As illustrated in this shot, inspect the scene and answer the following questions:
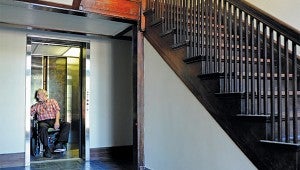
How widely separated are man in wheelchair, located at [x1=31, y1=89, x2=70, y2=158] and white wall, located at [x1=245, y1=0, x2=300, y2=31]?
12.9 feet

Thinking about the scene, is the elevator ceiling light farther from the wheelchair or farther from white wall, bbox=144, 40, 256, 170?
white wall, bbox=144, 40, 256, 170

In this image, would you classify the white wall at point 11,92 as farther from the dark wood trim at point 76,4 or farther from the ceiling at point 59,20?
the dark wood trim at point 76,4

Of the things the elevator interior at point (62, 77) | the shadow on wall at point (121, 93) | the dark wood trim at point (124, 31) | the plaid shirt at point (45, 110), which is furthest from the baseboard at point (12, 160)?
the dark wood trim at point (124, 31)

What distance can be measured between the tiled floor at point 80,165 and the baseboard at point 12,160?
0.12m

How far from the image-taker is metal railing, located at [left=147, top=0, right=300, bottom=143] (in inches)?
92.0

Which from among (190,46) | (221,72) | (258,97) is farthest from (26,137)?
(258,97)

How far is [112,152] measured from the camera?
5637mm

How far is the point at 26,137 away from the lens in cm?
495

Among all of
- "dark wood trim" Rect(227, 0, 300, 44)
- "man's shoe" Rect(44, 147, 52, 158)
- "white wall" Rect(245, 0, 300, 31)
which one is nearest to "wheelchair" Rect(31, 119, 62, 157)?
"man's shoe" Rect(44, 147, 52, 158)

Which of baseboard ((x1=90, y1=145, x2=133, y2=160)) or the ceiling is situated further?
baseboard ((x1=90, y1=145, x2=133, y2=160))

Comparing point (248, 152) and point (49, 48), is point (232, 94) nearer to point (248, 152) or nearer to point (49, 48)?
point (248, 152)

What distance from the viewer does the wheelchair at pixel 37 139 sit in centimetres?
565

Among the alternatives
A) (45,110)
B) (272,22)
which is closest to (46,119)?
(45,110)

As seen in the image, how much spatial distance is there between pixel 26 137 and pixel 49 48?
2416 millimetres
